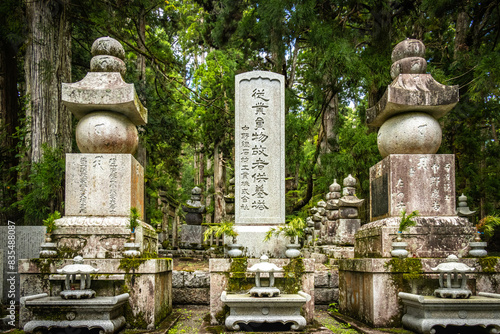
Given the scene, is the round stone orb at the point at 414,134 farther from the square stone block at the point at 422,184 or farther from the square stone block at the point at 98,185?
the square stone block at the point at 98,185

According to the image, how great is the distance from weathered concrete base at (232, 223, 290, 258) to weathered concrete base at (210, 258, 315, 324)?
0.41 metres

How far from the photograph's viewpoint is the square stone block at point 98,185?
18.8 ft

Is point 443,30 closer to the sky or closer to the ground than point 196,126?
closer to the sky

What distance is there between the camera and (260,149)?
21.6 ft

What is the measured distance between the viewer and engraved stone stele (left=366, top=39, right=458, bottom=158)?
5836mm

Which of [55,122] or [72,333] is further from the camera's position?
[55,122]

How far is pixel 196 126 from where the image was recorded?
19.2m

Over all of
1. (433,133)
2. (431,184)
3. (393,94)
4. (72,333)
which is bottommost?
(72,333)

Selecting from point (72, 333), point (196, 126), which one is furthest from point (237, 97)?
point (196, 126)

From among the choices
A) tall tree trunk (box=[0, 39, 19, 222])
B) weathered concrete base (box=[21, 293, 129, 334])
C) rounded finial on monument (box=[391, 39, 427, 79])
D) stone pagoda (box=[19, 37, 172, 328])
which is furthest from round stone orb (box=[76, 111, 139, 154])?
tall tree trunk (box=[0, 39, 19, 222])

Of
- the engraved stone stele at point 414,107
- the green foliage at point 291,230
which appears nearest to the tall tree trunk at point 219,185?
the green foliage at point 291,230

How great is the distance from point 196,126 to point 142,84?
6.95 metres

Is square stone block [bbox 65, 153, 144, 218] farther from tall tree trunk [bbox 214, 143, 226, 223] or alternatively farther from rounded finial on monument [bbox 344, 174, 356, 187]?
tall tree trunk [bbox 214, 143, 226, 223]

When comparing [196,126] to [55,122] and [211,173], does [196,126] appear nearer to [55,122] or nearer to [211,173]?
[211,173]
